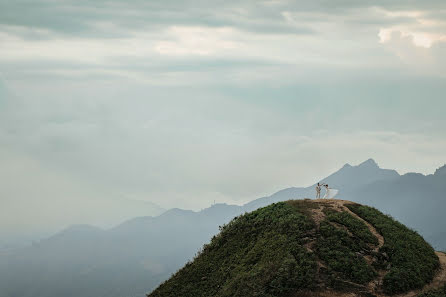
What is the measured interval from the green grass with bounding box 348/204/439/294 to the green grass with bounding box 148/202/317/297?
7.29 meters

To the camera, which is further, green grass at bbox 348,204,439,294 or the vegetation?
green grass at bbox 348,204,439,294

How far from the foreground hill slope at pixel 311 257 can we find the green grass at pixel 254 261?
9cm

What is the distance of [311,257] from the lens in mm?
46188

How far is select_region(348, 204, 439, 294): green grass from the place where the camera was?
45.1 m

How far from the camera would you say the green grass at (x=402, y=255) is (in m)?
45.1

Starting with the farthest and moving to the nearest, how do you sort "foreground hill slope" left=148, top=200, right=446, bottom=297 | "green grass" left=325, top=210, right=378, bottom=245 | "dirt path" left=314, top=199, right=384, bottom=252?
"dirt path" left=314, top=199, right=384, bottom=252 → "green grass" left=325, top=210, right=378, bottom=245 → "foreground hill slope" left=148, top=200, right=446, bottom=297

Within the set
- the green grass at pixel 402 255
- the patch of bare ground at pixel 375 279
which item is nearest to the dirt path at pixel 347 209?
the patch of bare ground at pixel 375 279

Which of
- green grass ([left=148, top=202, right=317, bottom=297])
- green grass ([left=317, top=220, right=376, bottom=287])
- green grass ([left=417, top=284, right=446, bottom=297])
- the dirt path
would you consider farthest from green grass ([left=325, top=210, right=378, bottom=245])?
green grass ([left=417, top=284, right=446, bottom=297])

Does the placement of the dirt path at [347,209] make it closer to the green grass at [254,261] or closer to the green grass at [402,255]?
the green grass at [402,255]

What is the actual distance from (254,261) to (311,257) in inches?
234

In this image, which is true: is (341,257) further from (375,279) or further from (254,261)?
(254,261)

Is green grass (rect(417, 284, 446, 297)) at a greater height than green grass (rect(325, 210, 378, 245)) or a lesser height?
lesser

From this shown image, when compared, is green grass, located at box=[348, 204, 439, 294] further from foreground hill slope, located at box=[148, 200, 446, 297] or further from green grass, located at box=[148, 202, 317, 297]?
green grass, located at box=[148, 202, 317, 297]

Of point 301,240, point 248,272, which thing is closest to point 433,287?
point 301,240
